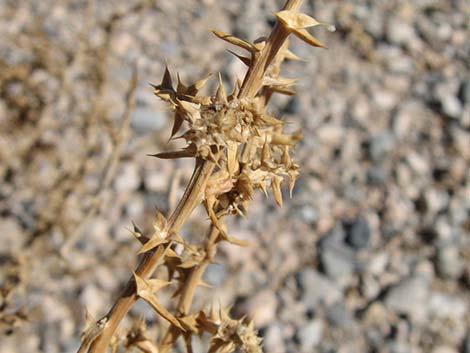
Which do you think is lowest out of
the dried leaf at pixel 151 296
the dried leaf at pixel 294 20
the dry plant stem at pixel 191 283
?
the dry plant stem at pixel 191 283

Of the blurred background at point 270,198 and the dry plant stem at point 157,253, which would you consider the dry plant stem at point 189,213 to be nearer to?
the dry plant stem at point 157,253

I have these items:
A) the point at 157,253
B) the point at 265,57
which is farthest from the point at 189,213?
the point at 265,57

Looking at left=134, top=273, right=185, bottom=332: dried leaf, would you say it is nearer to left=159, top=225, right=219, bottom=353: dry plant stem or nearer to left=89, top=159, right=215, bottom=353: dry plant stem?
left=89, top=159, right=215, bottom=353: dry plant stem

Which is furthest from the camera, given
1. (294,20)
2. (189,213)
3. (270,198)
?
(270,198)

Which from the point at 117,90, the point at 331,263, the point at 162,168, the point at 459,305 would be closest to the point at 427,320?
the point at 459,305

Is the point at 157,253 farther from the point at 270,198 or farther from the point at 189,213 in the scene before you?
the point at 270,198

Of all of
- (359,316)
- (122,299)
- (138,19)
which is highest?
(122,299)

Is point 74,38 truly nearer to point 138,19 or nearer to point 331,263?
point 138,19

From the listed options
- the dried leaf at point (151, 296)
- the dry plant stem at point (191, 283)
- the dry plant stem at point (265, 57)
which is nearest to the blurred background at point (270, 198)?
the dry plant stem at point (191, 283)
